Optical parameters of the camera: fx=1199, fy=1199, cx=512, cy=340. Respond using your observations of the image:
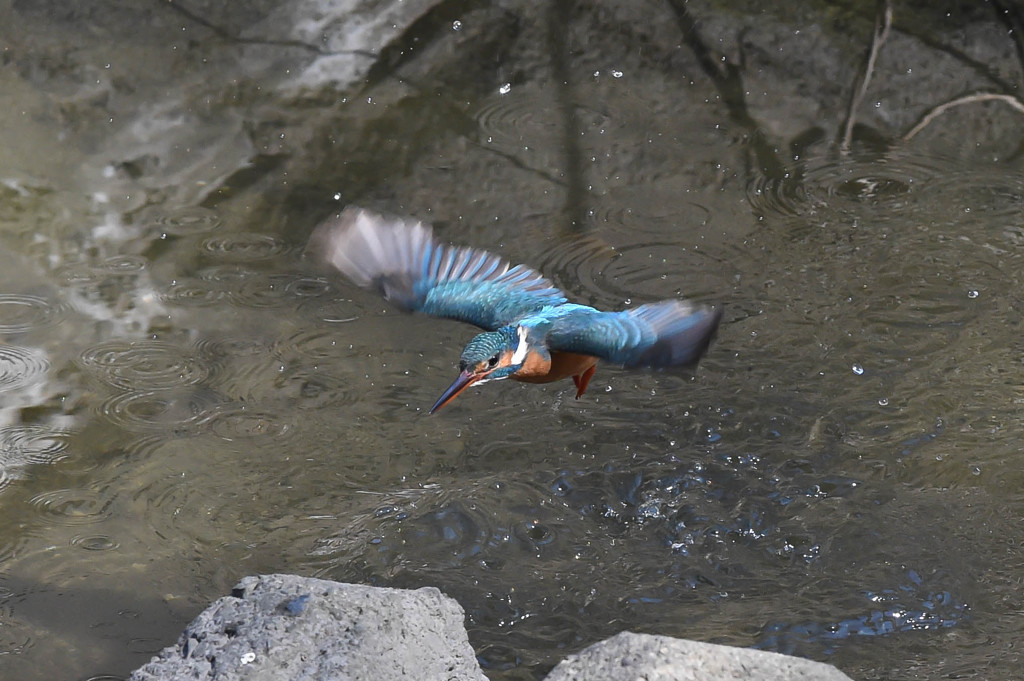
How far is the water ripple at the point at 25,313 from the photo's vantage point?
4340mm

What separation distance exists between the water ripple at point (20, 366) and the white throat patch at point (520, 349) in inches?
77.3

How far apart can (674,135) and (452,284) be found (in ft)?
7.45

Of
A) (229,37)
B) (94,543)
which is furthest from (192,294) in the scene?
(229,37)

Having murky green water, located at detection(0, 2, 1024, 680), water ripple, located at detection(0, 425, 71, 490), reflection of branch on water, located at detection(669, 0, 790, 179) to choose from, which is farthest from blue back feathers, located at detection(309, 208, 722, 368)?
reflection of branch on water, located at detection(669, 0, 790, 179)

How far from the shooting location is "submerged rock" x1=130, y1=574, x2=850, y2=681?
2381 millimetres

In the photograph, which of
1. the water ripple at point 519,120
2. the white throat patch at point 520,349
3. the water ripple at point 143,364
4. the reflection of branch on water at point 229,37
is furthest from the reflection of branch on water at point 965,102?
the water ripple at point 143,364

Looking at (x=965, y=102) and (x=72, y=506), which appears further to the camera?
(x=965, y=102)

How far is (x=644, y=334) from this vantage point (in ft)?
9.57

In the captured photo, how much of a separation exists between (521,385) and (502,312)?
0.84 m

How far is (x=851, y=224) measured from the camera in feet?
15.7

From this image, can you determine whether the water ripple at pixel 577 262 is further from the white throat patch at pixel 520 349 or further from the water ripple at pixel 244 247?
the white throat patch at pixel 520 349

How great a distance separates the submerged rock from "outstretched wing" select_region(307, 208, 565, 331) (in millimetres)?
978

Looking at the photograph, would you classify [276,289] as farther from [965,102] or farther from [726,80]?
[965,102]

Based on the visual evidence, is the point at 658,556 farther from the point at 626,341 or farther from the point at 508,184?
the point at 508,184
